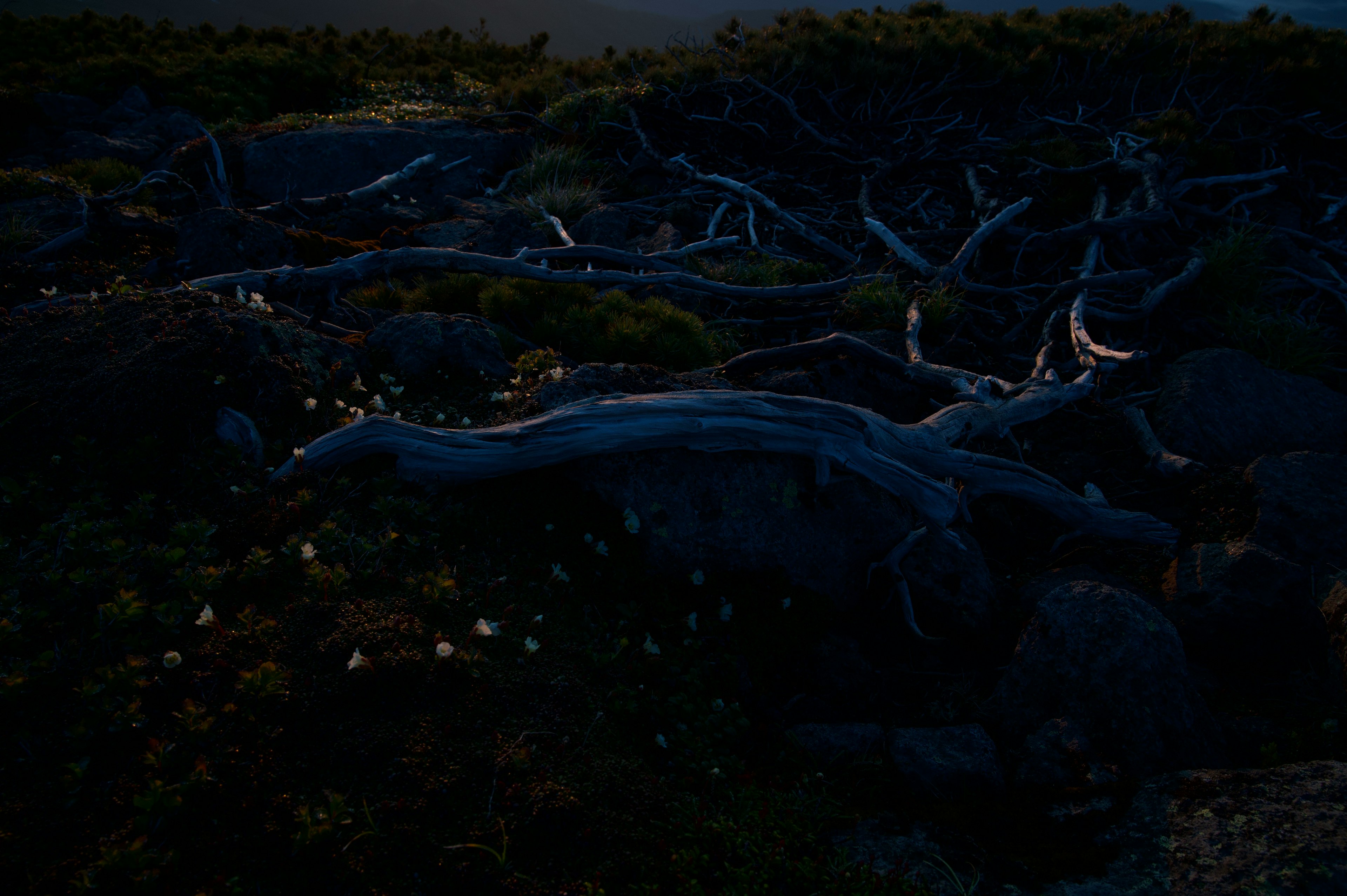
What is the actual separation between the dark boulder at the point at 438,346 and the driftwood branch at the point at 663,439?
50.8 inches

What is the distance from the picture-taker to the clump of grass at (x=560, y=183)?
34.1 ft

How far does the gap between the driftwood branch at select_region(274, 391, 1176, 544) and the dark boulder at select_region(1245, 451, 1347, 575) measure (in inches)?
98.4

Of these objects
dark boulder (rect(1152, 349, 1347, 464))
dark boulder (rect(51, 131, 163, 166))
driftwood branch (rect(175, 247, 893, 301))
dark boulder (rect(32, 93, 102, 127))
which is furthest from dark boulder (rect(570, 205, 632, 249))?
dark boulder (rect(32, 93, 102, 127))

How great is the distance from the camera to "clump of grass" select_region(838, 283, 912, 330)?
7.62 metres

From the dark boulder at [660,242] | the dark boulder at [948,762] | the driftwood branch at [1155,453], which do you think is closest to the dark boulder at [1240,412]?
the driftwood branch at [1155,453]

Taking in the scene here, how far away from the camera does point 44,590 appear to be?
3293mm

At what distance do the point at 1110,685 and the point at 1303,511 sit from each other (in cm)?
286

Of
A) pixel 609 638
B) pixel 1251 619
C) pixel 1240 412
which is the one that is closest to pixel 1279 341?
pixel 1240 412

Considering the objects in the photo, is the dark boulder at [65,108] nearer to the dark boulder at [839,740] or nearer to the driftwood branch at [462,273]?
the driftwood branch at [462,273]

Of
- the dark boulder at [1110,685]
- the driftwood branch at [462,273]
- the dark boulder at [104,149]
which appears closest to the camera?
the dark boulder at [1110,685]

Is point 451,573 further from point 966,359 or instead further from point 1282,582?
point 966,359

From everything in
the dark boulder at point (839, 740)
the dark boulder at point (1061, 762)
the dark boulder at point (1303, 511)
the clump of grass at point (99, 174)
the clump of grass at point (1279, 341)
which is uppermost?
the clump of grass at point (99, 174)

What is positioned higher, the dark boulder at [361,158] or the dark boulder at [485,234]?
the dark boulder at [361,158]

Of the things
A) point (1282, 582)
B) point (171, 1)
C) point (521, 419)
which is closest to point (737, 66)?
point (521, 419)
